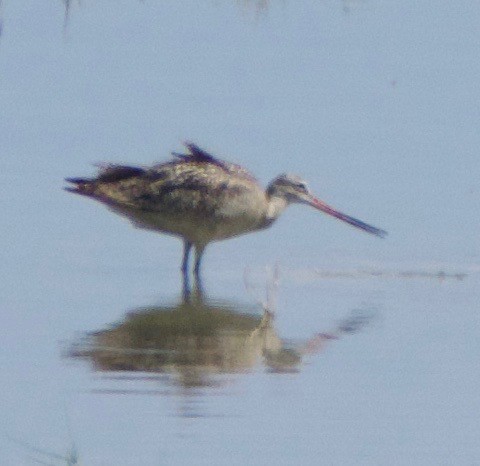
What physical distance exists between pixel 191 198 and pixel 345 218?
3.35ft

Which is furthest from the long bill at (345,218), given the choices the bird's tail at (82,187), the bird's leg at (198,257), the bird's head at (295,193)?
the bird's tail at (82,187)

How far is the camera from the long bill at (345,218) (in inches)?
536

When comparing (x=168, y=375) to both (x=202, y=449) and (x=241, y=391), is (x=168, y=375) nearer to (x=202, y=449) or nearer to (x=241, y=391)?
(x=241, y=391)

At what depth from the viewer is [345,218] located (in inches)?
542

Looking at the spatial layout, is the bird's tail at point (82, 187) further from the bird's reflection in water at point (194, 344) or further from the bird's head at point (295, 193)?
the bird's reflection in water at point (194, 344)

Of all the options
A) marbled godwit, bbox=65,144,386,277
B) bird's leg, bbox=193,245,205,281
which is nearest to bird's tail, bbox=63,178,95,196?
marbled godwit, bbox=65,144,386,277

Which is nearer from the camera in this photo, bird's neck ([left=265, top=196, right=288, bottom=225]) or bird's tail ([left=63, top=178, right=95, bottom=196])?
bird's tail ([left=63, top=178, right=95, bottom=196])

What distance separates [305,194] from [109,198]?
4.53ft

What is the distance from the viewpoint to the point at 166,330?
36.7 ft

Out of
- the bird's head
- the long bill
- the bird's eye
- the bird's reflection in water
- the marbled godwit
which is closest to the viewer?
the bird's reflection in water

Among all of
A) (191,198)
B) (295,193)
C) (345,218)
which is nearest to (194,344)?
(191,198)

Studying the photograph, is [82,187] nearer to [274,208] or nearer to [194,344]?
[274,208]

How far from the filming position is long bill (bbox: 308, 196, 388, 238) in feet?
44.7

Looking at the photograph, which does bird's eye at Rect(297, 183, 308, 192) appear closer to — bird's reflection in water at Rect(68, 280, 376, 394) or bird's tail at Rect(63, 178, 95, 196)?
bird's tail at Rect(63, 178, 95, 196)
